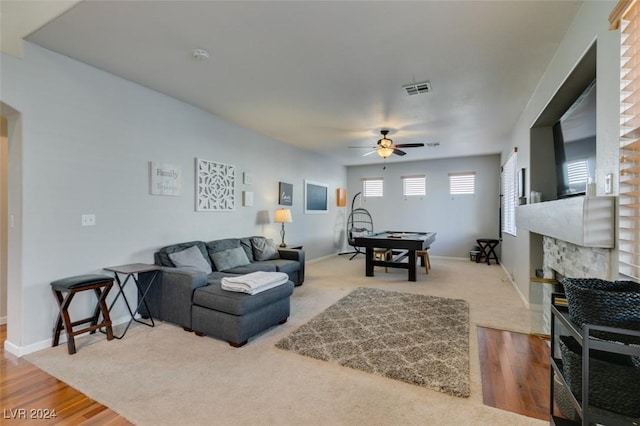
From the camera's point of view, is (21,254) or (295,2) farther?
(21,254)

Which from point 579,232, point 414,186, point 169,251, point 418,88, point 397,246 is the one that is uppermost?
point 418,88

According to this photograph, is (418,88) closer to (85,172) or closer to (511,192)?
(511,192)

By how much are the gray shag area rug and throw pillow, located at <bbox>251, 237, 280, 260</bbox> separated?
4.83 ft

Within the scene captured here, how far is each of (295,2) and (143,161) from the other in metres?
2.57

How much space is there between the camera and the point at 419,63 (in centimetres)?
292

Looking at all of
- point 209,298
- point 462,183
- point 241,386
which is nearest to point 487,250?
point 462,183

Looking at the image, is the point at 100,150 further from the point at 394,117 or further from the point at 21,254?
the point at 394,117

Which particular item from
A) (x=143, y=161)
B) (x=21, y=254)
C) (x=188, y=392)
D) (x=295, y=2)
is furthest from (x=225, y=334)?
(x=295, y=2)

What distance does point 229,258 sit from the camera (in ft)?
13.9

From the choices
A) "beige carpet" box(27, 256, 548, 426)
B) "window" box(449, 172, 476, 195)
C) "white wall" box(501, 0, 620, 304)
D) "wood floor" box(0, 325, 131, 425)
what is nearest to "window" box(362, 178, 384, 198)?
"window" box(449, 172, 476, 195)

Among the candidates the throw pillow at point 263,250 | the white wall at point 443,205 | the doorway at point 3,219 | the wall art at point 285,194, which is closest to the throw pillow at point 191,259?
the throw pillow at point 263,250

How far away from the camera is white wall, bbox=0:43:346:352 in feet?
8.61

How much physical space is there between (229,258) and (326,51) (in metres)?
2.94

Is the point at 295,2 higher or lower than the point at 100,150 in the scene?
higher
